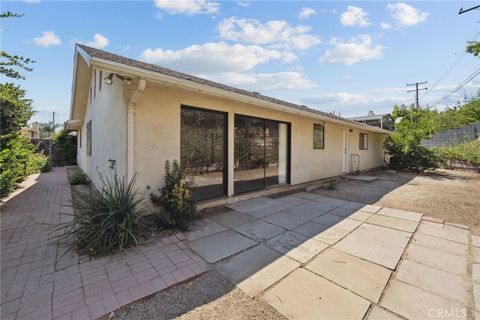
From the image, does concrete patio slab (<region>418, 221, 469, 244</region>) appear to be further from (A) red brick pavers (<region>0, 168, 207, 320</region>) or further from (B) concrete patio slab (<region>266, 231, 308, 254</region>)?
(A) red brick pavers (<region>0, 168, 207, 320</region>)

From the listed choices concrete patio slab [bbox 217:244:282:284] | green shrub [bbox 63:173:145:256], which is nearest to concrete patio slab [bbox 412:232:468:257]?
concrete patio slab [bbox 217:244:282:284]

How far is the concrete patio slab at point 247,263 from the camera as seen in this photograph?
271cm

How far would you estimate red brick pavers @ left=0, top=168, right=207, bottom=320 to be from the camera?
214 centimetres

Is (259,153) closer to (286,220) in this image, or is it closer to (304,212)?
(304,212)

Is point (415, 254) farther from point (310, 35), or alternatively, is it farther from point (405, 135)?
point (405, 135)

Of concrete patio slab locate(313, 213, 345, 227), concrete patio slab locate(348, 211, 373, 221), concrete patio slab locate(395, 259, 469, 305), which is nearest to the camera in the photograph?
concrete patio slab locate(395, 259, 469, 305)

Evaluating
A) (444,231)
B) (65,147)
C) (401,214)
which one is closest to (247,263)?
(444,231)

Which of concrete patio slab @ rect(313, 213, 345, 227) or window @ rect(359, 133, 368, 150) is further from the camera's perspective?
window @ rect(359, 133, 368, 150)

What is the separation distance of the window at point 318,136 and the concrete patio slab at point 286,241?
5.59m

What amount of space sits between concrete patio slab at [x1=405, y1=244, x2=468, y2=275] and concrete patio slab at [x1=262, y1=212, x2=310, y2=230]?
1752 mm

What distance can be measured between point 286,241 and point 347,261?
3.03 feet

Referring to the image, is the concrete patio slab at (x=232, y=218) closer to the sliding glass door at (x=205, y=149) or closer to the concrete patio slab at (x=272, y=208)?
the concrete patio slab at (x=272, y=208)

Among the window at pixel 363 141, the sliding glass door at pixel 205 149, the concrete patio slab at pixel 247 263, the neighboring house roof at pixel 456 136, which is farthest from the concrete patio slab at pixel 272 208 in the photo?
the neighboring house roof at pixel 456 136

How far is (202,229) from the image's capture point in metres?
4.06
